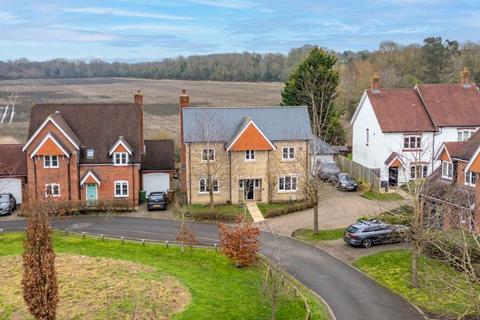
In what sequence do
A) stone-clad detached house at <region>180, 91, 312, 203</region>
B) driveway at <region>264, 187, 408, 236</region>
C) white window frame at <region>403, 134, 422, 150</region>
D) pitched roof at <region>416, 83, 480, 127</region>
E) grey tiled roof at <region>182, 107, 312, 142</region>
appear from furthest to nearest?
pitched roof at <region>416, 83, 480, 127</region> < white window frame at <region>403, 134, 422, 150</region> < grey tiled roof at <region>182, 107, 312, 142</region> < stone-clad detached house at <region>180, 91, 312, 203</region> < driveway at <region>264, 187, 408, 236</region>

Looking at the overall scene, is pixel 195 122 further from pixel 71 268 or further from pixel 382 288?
pixel 382 288

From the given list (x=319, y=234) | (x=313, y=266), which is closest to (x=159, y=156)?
(x=319, y=234)

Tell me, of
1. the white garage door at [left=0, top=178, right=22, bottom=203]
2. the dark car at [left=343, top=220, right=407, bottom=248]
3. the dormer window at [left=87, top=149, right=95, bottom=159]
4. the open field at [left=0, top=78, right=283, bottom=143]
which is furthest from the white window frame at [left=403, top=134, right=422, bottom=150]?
the white garage door at [left=0, top=178, right=22, bottom=203]

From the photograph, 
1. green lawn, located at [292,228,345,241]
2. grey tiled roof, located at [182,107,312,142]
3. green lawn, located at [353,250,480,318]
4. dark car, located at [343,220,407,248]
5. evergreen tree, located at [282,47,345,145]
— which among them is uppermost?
evergreen tree, located at [282,47,345,145]

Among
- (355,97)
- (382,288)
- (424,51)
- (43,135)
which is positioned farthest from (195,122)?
(424,51)

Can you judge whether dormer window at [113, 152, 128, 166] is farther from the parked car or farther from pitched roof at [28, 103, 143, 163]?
the parked car

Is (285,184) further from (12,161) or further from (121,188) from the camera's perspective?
(12,161)
